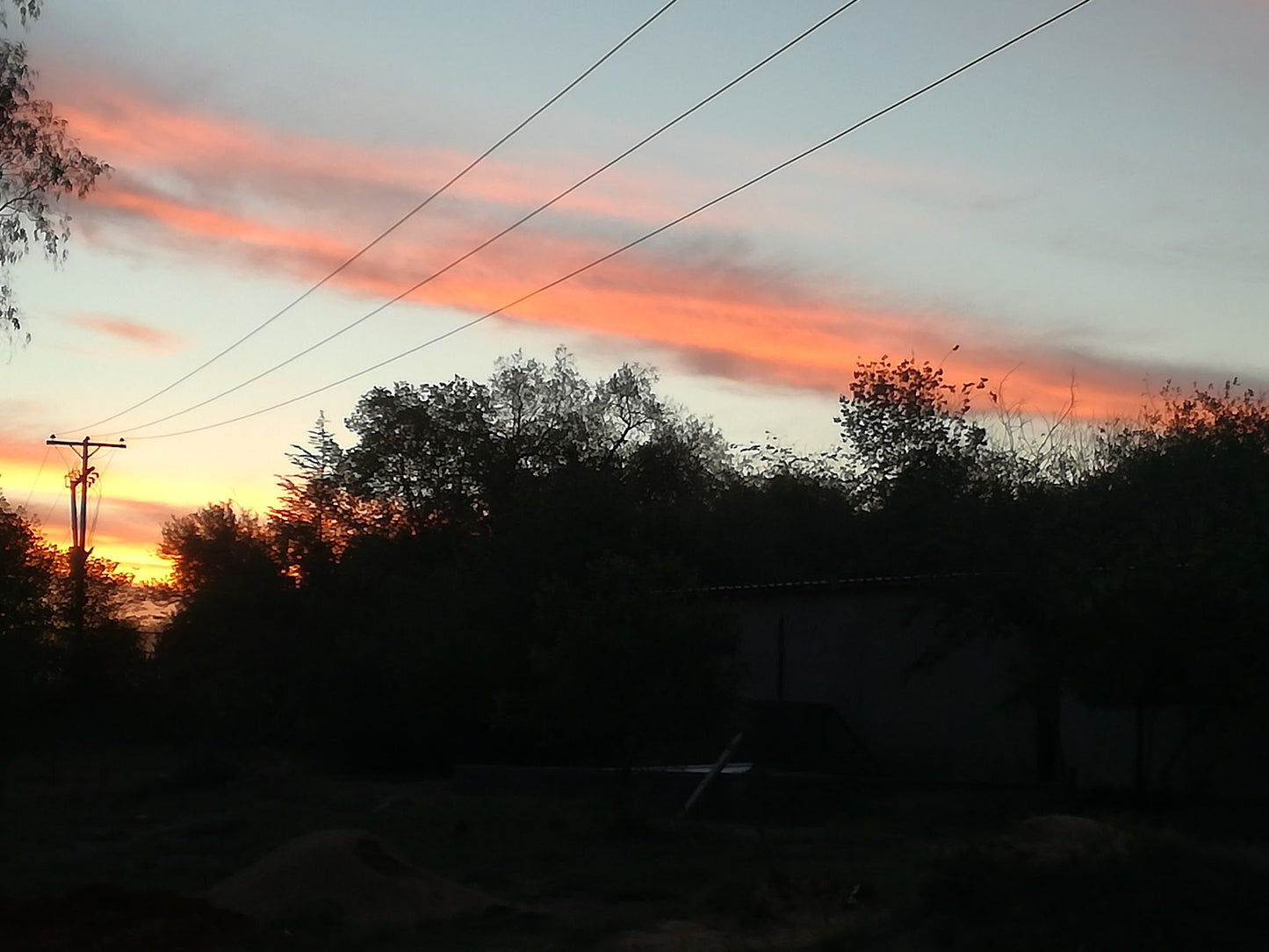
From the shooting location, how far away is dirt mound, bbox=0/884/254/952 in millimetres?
12953

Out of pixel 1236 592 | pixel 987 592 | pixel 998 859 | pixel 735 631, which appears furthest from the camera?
pixel 987 592

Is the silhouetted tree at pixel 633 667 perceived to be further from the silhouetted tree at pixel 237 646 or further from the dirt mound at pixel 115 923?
A: the silhouetted tree at pixel 237 646

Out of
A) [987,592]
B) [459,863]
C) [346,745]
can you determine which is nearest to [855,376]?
[346,745]

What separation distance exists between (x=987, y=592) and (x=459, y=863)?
10713 millimetres

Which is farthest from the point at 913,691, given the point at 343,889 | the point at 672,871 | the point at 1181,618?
the point at 343,889

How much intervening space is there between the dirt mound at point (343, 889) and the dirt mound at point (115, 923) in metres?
0.44

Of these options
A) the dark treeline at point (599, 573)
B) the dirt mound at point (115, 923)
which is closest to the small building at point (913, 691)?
the dark treeline at point (599, 573)

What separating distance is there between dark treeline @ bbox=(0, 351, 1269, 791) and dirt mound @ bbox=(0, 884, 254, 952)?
775 cm

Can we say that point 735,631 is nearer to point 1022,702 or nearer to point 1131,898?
point 1022,702

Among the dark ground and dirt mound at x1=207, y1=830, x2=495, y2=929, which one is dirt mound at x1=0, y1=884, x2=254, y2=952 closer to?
the dark ground

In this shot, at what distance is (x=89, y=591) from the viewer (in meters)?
51.1

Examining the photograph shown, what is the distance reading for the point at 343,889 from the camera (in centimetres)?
1445

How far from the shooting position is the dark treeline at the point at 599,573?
823 inches

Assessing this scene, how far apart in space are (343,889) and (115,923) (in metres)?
2.17
